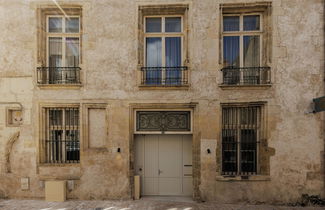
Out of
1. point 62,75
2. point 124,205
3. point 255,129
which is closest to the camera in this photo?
point 124,205

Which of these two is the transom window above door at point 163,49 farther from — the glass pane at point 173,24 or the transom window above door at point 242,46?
the transom window above door at point 242,46

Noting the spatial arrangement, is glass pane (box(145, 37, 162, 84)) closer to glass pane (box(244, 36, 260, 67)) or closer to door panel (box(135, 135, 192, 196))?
door panel (box(135, 135, 192, 196))

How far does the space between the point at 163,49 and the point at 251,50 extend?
304cm

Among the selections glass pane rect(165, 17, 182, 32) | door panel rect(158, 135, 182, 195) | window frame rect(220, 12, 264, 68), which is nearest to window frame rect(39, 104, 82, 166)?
door panel rect(158, 135, 182, 195)

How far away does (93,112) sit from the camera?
5750 mm

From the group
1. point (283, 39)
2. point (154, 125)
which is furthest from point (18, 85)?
point (283, 39)

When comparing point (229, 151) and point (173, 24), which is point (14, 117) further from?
point (229, 151)

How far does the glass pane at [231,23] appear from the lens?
5867mm

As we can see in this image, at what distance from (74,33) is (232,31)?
17.9ft

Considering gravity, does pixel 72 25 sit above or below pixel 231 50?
above

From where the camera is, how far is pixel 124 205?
525 centimetres

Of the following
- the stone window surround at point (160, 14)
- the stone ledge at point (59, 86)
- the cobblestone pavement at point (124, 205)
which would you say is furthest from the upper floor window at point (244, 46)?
the stone ledge at point (59, 86)

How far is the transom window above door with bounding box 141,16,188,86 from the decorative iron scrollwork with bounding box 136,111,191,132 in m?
1.06

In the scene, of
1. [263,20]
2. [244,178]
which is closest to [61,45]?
[263,20]
